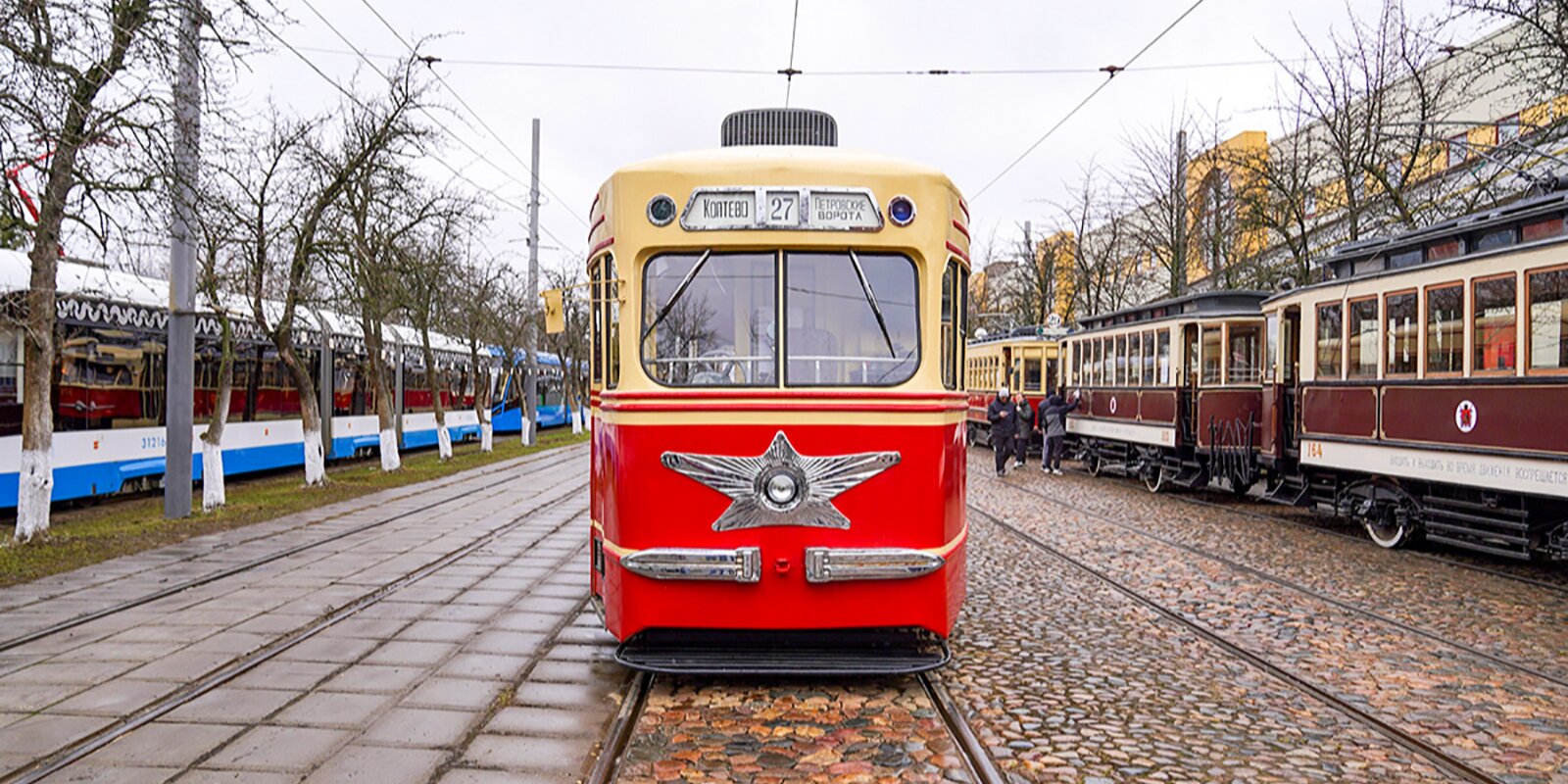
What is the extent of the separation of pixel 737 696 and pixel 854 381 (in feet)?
5.67

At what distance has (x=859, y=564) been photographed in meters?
5.18

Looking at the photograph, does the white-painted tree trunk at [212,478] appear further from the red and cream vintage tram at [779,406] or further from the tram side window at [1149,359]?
the tram side window at [1149,359]

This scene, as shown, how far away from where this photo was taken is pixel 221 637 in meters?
6.46

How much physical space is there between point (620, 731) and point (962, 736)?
5.08ft

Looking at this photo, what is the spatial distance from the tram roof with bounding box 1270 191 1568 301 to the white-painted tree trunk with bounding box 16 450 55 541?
13.6m

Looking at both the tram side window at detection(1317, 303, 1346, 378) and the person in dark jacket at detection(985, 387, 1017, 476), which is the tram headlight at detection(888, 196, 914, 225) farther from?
the person in dark jacket at detection(985, 387, 1017, 476)

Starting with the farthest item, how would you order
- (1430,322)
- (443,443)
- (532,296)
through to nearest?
1. (532,296)
2. (443,443)
3. (1430,322)

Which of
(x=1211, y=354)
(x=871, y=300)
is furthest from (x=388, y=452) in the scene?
(x=871, y=300)

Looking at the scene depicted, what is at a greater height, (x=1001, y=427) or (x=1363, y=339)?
(x=1363, y=339)

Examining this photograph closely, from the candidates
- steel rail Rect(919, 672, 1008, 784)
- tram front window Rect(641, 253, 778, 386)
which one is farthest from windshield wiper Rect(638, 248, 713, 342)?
steel rail Rect(919, 672, 1008, 784)

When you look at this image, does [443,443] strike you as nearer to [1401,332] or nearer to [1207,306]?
[1207,306]

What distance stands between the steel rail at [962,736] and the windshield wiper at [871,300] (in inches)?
69.5

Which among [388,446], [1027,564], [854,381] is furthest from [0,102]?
[388,446]

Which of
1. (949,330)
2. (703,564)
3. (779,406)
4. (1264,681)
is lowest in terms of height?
(1264,681)
